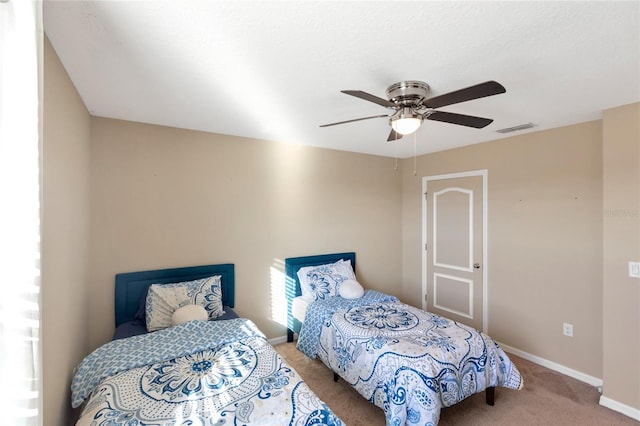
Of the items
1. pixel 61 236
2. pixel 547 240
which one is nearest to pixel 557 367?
pixel 547 240

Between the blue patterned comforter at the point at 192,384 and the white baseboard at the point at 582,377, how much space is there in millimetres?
2468

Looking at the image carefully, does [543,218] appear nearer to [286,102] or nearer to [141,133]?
[286,102]

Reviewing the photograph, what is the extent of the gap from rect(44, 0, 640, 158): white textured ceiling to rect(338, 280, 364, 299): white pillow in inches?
72.5

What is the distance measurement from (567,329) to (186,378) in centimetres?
343

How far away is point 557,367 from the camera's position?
2.89 metres

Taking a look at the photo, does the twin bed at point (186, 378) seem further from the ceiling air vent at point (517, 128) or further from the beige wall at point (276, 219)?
the ceiling air vent at point (517, 128)

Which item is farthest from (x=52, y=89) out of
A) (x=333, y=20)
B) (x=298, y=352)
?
(x=298, y=352)

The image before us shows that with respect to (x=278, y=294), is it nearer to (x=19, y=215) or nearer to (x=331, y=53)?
(x=331, y=53)

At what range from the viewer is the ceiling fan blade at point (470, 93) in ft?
4.68

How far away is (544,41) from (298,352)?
3281 millimetres

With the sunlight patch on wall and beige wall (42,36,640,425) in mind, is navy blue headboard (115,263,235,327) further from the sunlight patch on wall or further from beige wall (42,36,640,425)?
the sunlight patch on wall

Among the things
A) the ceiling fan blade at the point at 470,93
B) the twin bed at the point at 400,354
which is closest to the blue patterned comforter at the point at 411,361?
the twin bed at the point at 400,354

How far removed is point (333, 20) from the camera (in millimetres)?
1304

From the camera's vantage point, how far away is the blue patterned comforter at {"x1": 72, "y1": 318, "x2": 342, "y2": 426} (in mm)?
1381
